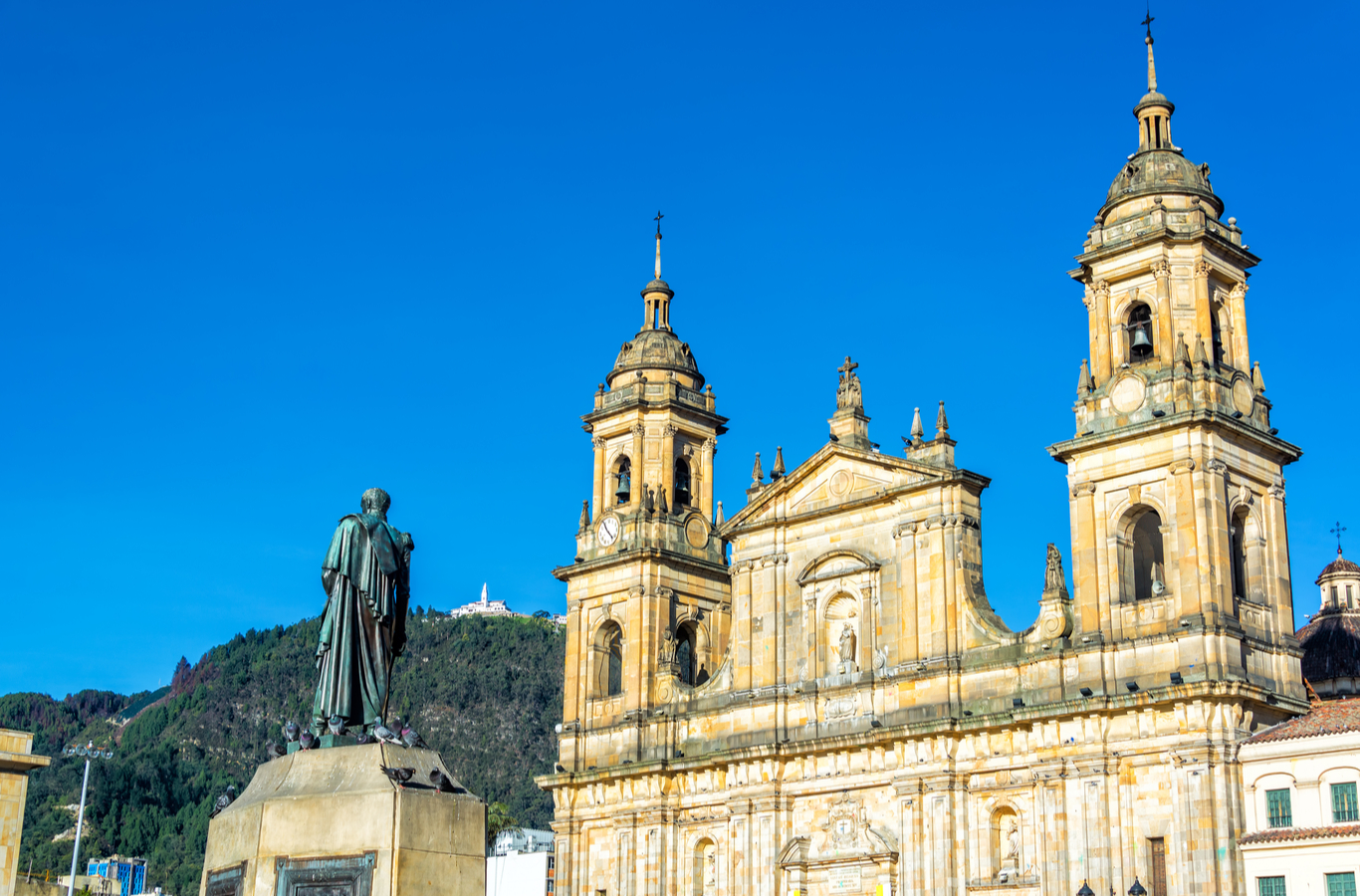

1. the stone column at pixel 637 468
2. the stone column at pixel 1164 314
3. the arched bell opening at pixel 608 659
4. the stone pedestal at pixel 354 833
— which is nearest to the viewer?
the stone pedestal at pixel 354 833

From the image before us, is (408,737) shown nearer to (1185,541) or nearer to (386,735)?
(386,735)

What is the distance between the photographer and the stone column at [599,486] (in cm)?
4891

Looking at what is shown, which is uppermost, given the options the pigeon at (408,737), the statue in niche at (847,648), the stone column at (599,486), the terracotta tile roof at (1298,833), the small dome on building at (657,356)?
the small dome on building at (657,356)

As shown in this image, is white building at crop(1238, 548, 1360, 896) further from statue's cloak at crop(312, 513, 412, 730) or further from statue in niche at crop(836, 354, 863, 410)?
statue's cloak at crop(312, 513, 412, 730)

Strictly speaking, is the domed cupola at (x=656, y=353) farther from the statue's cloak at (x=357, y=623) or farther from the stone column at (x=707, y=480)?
the statue's cloak at (x=357, y=623)

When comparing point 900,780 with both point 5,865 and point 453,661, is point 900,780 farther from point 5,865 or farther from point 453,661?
point 453,661

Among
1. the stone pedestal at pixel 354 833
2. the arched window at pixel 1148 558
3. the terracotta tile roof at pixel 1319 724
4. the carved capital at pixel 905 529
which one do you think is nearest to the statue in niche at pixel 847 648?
the carved capital at pixel 905 529

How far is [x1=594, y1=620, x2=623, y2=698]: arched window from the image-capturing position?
4763cm

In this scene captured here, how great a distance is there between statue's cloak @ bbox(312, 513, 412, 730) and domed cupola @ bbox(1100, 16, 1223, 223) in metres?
27.8

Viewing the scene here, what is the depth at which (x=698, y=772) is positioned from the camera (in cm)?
→ 4384

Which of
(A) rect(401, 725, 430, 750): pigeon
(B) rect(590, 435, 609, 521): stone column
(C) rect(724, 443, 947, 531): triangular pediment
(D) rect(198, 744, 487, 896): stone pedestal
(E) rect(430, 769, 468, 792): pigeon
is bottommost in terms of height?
(D) rect(198, 744, 487, 896): stone pedestal

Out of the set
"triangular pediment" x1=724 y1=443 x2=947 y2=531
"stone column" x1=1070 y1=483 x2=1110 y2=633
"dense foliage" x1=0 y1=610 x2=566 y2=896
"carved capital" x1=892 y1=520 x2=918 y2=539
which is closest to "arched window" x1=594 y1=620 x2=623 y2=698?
"triangular pediment" x1=724 y1=443 x2=947 y2=531

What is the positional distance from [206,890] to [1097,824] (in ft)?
80.7

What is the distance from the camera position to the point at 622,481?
1922 inches
